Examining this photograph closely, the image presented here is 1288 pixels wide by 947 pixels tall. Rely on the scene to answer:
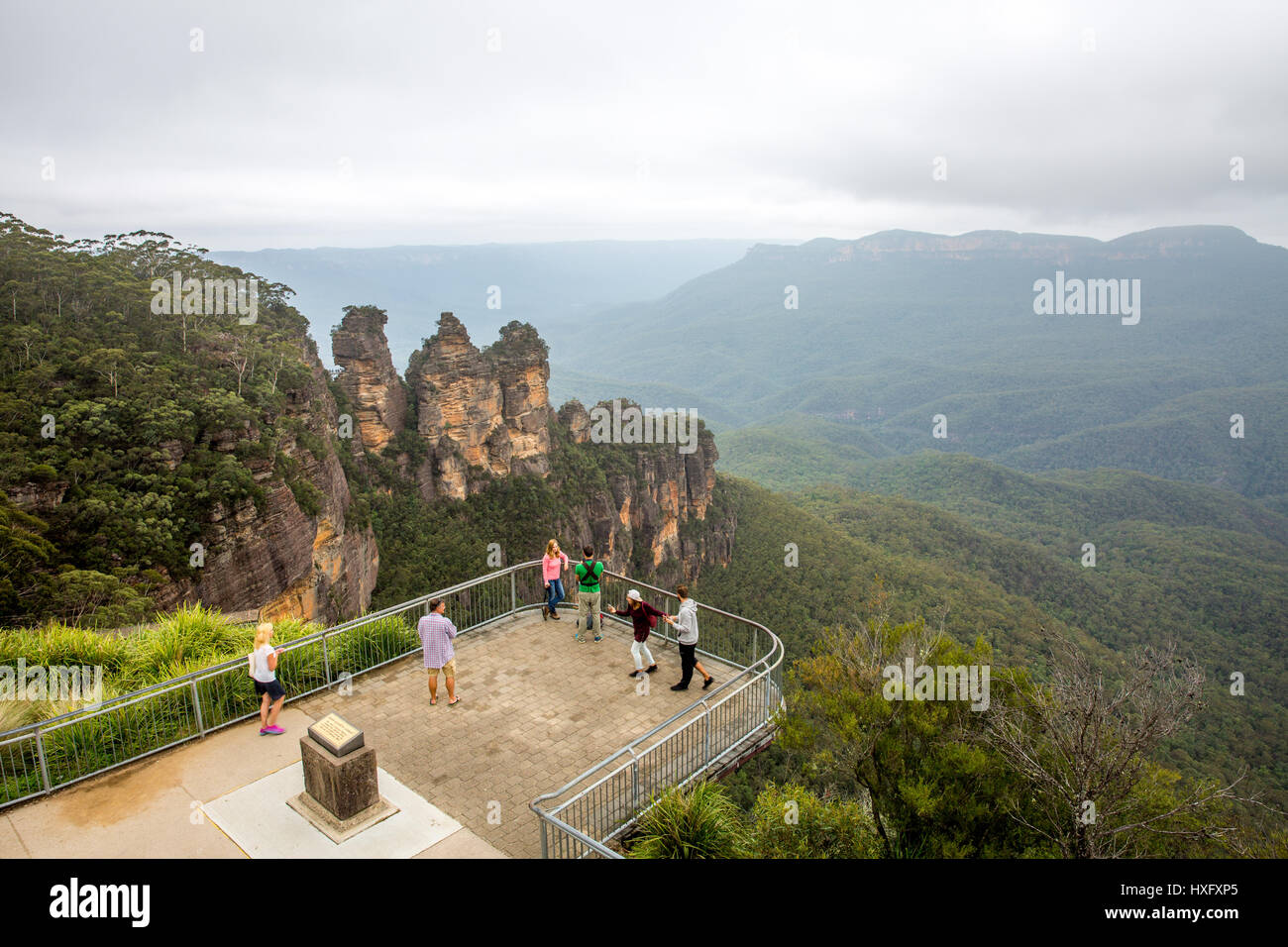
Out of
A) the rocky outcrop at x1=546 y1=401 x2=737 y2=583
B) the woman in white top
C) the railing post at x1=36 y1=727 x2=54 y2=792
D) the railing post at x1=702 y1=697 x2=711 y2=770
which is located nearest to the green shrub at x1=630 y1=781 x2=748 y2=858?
the railing post at x1=702 y1=697 x2=711 y2=770

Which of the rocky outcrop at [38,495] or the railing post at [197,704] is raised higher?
the rocky outcrop at [38,495]

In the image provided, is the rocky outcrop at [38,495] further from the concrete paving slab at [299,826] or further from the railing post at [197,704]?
the concrete paving slab at [299,826]

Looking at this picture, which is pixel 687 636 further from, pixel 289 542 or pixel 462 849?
pixel 289 542

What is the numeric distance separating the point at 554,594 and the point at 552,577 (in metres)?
0.52

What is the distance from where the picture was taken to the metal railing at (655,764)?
7.99 metres

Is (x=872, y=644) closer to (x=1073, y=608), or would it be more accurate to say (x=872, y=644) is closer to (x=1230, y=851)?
(x=1230, y=851)

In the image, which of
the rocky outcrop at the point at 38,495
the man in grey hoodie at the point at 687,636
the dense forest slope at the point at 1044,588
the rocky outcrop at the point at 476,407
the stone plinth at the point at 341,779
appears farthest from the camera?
the dense forest slope at the point at 1044,588

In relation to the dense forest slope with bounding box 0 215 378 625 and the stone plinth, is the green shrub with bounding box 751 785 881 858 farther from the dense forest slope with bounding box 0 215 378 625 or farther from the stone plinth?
the dense forest slope with bounding box 0 215 378 625

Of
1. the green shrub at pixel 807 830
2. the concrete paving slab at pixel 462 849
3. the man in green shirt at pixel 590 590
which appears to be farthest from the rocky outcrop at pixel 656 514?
the concrete paving slab at pixel 462 849

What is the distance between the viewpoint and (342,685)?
11734 millimetres

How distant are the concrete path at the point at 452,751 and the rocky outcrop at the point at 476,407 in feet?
113

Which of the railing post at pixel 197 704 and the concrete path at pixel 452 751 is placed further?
the railing post at pixel 197 704
